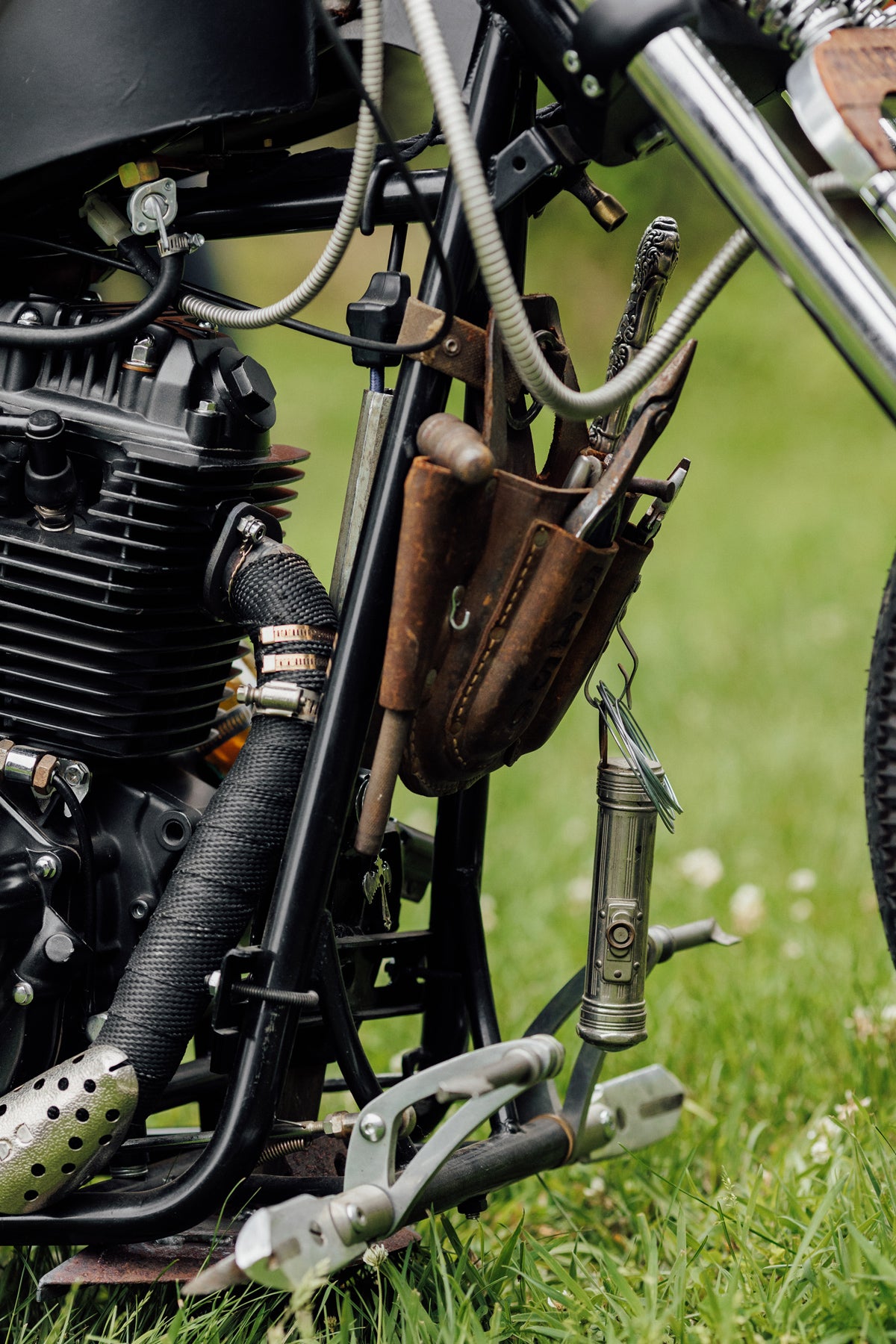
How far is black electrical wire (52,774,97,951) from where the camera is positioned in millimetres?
1625

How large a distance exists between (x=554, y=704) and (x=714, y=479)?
6083 mm

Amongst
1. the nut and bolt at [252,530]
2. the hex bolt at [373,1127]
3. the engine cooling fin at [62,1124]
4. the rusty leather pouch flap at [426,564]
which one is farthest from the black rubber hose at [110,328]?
the hex bolt at [373,1127]

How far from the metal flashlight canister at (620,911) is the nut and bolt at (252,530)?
46cm

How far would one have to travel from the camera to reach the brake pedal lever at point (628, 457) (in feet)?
4.61

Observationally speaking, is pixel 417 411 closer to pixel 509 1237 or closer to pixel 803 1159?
pixel 509 1237

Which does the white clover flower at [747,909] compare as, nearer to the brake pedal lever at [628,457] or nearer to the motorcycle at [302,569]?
the motorcycle at [302,569]

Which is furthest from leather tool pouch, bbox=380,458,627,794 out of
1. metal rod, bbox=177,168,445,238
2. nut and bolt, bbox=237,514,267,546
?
metal rod, bbox=177,168,445,238

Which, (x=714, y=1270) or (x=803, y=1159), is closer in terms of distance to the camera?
(x=714, y=1270)

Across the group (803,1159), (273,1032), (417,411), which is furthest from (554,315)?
(803,1159)

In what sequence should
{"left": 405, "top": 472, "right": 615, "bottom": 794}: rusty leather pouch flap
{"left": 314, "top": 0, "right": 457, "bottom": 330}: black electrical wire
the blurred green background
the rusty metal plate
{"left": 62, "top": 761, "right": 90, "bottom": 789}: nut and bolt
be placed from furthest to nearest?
1. the blurred green background
2. {"left": 62, "top": 761, "right": 90, "bottom": 789}: nut and bolt
3. the rusty metal plate
4. {"left": 405, "top": 472, "right": 615, "bottom": 794}: rusty leather pouch flap
5. {"left": 314, "top": 0, "right": 457, "bottom": 330}: black electrical wire

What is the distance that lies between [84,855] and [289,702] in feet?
1.00

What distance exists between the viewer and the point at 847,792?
392 centimetres

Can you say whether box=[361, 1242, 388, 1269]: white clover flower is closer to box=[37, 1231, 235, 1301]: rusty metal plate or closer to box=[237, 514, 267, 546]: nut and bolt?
box=[37, 1231, 235, 1301]: rusty metal plate

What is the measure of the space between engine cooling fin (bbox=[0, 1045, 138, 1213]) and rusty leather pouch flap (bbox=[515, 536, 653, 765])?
556 mm
